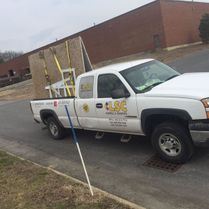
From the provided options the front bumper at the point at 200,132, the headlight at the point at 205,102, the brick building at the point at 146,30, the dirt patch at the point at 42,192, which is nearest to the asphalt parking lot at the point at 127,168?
→ the dirt patch at the point at 42,192

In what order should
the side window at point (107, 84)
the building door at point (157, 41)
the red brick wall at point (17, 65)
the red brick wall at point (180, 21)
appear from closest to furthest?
the side window at point (107, 84), the red brick wall at point (180, 21), the building door at point (157, 41), the red brick wall at point (17, 65)

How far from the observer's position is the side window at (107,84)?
6857mm

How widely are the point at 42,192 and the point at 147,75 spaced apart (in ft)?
10.1

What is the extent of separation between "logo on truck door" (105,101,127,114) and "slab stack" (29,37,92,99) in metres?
2.71

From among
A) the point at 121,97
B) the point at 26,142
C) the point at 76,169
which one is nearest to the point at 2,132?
the point at 26,142

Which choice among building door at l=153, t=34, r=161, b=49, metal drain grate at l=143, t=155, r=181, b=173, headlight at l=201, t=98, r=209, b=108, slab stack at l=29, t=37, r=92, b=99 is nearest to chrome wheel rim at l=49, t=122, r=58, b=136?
slab stack at l=29, t=37, r=92, b=99

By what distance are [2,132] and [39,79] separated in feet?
8.89

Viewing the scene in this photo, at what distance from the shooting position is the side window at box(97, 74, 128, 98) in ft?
22.5

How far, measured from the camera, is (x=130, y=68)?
7.03 metres

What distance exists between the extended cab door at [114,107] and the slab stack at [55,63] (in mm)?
2237

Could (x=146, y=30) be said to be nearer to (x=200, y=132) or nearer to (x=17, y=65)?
(x=17, y=65)

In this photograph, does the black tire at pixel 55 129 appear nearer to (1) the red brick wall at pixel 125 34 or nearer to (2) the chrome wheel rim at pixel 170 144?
(2) the chrome wheel rim at pixel 170 144

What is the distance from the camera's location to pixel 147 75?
6.93m

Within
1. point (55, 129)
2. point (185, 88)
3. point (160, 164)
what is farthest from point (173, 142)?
point (55, 129)
